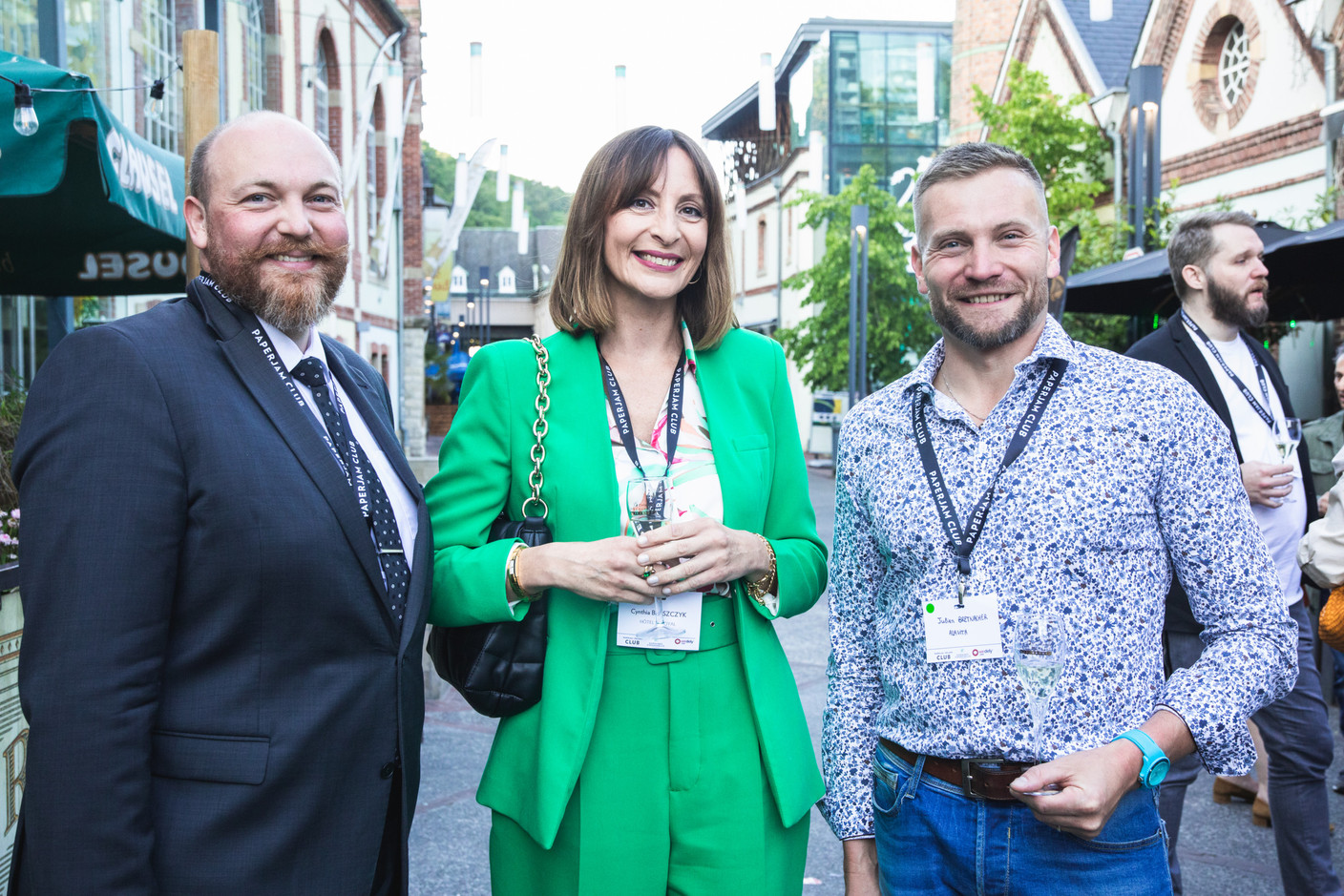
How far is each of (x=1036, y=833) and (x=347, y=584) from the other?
4.16ft

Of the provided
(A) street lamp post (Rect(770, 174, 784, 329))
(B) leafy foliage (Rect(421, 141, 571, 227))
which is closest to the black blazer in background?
(A) street lamp post (Rect(770, 174, 784, 329))

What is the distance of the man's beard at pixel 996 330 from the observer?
2.04 metres

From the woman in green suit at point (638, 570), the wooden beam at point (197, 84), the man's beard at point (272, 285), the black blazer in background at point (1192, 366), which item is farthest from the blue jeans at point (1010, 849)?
the wooden beam at point (197, 84)

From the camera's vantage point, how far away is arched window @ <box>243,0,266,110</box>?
16.3m

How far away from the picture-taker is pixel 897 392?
7.32 ft

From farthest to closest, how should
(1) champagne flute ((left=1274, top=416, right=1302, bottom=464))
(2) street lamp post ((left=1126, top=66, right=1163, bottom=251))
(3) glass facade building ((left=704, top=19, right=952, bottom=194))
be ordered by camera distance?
(3) glass facade building ((left=704, top=19, right=952, bottom=194)) → (2) street lamp post ((left=1126, top=66, right=1163, bottom=251)) → (1) champagne flute ((left=1274, top=416, right=1302, bottom=464))

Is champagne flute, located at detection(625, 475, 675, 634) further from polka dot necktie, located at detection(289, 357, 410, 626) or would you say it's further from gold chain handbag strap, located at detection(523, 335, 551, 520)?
polka dot necktie, located at detection(289, 357, 410, 626)

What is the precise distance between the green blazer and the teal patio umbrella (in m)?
3.20

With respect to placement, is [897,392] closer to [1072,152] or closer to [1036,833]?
[1036,833]

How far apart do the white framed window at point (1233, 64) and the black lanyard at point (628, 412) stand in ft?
45.4

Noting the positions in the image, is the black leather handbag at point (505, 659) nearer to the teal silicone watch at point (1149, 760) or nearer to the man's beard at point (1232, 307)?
the teal silicone watch at point (1149, 760)

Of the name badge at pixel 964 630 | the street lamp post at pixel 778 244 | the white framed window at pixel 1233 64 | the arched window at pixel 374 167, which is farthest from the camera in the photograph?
the street lamp post at pixel 778 244

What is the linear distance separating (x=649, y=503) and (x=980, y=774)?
751 mm

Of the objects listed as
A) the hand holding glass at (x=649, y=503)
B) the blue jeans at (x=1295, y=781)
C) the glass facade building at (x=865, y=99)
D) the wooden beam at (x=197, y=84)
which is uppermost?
the glass facade building at (x=865, y=99)
